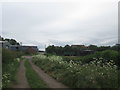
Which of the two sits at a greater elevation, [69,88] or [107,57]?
[107,57]

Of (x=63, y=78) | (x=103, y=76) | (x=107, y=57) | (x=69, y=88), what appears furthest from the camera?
(x=107, y=57)

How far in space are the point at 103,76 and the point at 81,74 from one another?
3.49ft

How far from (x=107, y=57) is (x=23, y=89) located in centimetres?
674

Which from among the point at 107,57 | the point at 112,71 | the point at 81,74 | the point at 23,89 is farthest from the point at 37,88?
the point at 107,57

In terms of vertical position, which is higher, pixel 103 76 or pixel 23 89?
pixel 103 76

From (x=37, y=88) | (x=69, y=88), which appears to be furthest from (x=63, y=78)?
(x=37, y=88)

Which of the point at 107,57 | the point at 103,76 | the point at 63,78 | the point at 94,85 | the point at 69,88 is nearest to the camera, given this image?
the point at 94,85

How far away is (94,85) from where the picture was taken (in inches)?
314

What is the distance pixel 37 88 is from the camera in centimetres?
864

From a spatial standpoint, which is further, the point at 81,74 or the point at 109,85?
the point at 81,74

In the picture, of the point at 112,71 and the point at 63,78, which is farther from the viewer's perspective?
the point at 63,78

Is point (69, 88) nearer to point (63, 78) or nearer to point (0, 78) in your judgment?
point (63, 78)

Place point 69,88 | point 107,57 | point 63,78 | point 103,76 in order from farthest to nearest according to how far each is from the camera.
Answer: point 107,57 → point 63,78 → point 69,88 → point 103,76

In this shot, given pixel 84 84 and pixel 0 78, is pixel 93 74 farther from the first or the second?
pixel 0 78
